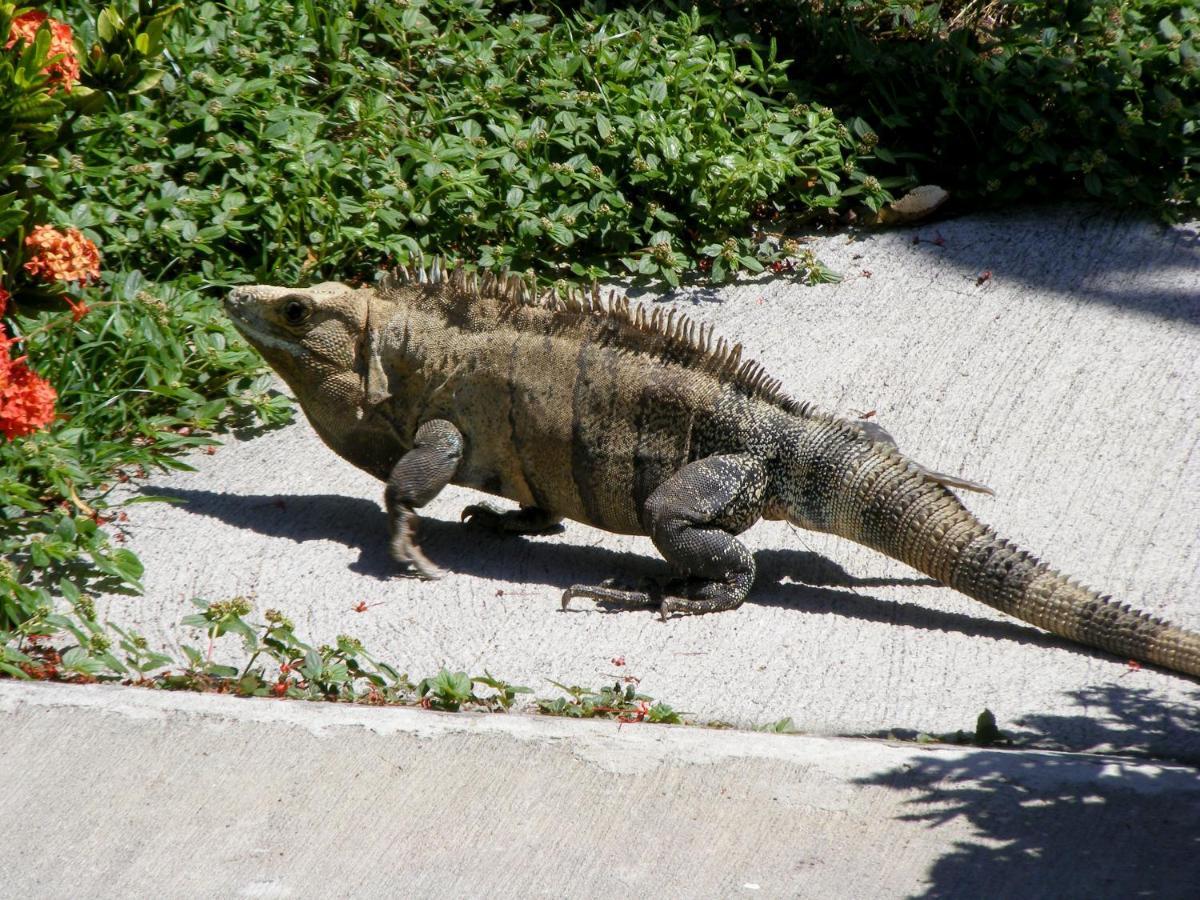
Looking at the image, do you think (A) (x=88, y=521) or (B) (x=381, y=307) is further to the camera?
(B) (x=381, y=307)

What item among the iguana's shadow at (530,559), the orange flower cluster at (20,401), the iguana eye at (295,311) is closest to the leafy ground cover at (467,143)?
the iguana's shadow at (530,559)

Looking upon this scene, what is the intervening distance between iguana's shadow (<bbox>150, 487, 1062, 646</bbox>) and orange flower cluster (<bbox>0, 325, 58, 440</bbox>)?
2.95 feet

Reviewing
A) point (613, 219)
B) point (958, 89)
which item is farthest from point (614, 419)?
point (958, 89)

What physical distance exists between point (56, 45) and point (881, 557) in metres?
3.79

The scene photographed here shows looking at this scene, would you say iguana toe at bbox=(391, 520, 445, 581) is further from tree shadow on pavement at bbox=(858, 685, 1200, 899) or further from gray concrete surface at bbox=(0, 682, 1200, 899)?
tree shadow on pavement at bbox=(858, 685, 1200, 899)

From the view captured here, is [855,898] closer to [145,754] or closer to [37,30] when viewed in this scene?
[145,754]

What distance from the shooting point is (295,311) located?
5246 mm

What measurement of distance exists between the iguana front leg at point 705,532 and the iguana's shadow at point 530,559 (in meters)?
0.19

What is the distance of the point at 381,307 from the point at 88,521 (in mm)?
1286

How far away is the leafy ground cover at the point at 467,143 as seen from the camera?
19.3ft

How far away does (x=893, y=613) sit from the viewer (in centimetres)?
480

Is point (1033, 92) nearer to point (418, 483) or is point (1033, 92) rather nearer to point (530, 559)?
point (530, 559)

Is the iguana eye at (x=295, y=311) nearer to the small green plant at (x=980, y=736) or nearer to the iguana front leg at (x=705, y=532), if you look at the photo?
Result: the iguana front leg at (x=705, y=532)

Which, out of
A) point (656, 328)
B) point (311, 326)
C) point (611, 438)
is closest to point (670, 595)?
point (611, 438)
